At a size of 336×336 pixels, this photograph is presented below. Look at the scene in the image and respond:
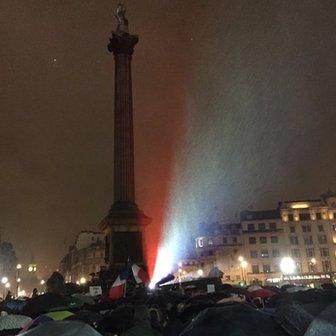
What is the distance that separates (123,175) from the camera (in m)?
41.8

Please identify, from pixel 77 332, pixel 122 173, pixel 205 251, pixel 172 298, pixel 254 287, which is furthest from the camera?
pixel 205 251

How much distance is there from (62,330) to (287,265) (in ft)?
249

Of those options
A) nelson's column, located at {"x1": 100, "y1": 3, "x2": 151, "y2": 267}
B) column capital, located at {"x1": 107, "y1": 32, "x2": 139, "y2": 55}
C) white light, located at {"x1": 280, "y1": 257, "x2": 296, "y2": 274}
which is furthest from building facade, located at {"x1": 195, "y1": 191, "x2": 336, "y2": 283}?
column capital, located at {"x1": 107, "y1": 32, "x2": 139, "y2": 55}

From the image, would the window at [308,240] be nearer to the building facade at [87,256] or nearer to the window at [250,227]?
the window at [250,227]

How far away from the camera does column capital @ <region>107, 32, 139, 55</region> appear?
46219 millimetres

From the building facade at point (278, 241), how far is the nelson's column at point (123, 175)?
49.8 m

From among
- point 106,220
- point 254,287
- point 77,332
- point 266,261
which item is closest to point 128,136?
point 106,220

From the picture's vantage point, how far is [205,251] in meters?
92.8

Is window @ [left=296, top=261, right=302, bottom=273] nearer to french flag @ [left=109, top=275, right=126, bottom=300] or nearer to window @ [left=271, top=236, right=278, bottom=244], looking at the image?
window @ [left=271, top=236, right=278, bottom=244]

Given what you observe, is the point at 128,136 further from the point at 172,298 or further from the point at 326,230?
the point at 326,230

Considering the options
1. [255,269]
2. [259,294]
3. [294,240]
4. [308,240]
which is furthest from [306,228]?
[259,294]

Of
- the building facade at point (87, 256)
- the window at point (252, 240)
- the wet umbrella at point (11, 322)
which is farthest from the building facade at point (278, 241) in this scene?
the wet umbrella at point (11, 322)

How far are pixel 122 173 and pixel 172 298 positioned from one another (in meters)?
27.8

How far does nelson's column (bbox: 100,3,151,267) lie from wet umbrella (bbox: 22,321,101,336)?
27.8 m
